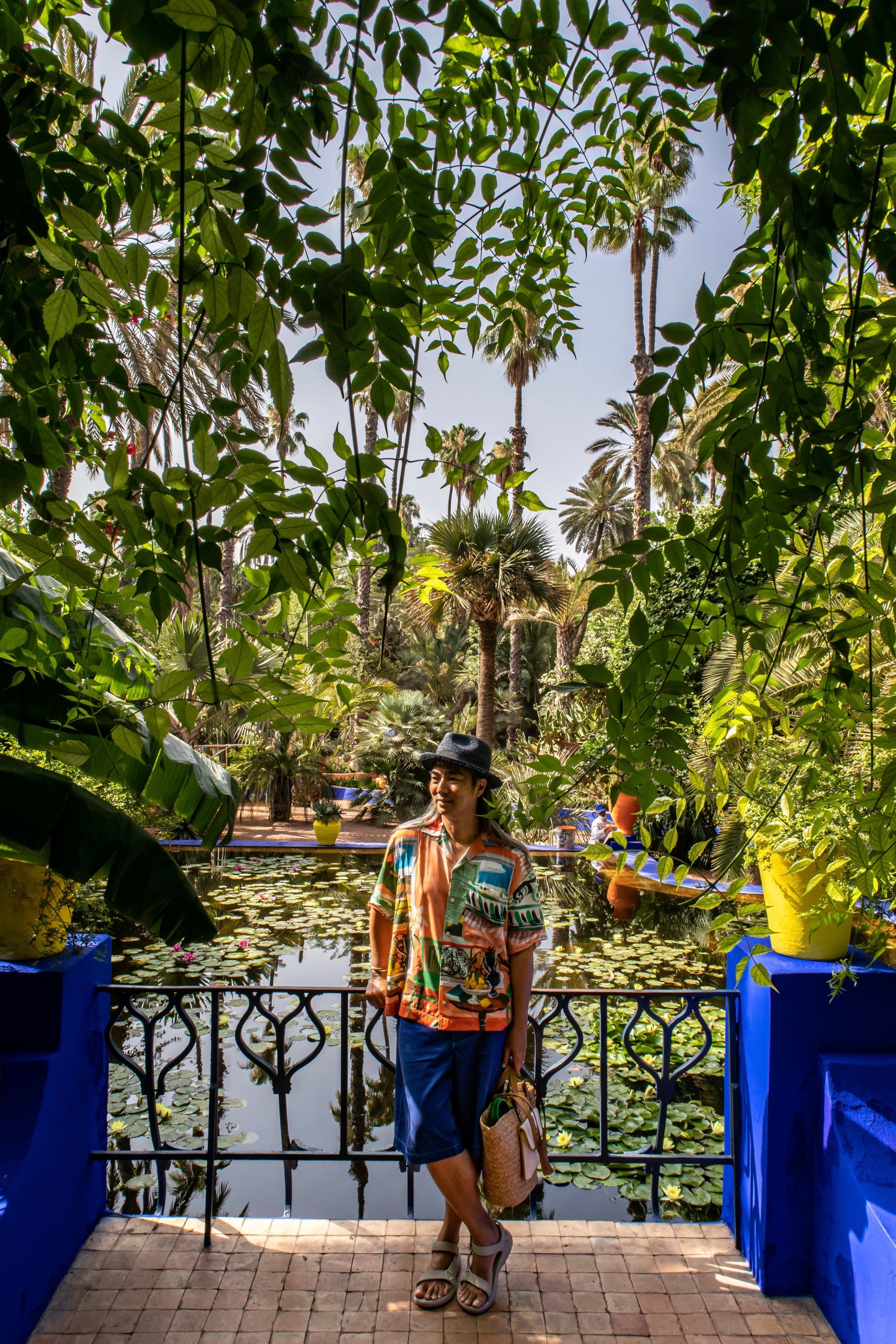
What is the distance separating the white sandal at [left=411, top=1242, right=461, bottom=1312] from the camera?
103 inches

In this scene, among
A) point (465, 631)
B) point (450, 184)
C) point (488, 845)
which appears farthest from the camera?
point (465, 631)

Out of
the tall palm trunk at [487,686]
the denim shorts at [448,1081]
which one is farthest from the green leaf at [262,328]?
the tall palm trunk at [487,686]

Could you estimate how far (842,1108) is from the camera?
2580mm

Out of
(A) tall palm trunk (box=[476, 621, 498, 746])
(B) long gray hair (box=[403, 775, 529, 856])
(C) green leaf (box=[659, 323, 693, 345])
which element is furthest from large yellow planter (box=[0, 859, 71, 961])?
(A) tall palm trunk (box=[476, 621, 498, 746])

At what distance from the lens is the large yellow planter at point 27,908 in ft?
9.05

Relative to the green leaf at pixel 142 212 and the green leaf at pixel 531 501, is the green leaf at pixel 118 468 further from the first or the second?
the green leaf at pixel 531 501

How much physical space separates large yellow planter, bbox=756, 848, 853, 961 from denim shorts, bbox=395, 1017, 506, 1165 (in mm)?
991

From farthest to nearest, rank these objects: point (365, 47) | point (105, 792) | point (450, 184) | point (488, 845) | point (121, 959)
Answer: point (121, 959)
point (105, 792)
point (488, 845)
point (450, 184)
point (365, 47)

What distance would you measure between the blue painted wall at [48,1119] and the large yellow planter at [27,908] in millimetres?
56

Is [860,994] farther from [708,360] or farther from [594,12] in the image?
[594,12]

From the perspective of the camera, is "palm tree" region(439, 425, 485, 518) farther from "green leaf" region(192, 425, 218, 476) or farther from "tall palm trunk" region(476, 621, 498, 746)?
"tall palm trunk" region(476, 621, 498, 746)

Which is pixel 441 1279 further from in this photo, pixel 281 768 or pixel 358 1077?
pixel 281 768

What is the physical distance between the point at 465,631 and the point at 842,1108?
32.0 m

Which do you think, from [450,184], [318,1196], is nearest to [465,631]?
[318,1196]
